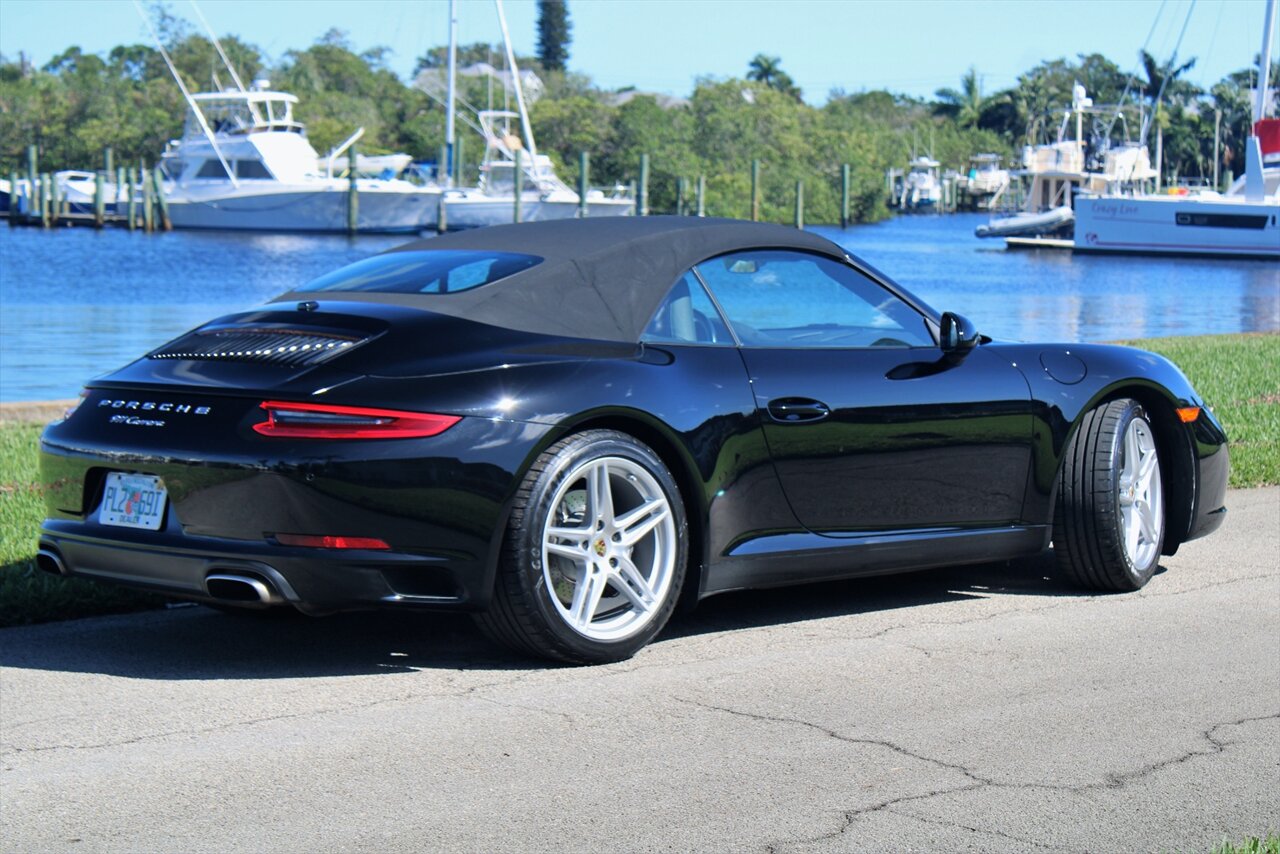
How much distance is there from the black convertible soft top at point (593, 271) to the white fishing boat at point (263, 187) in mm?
69191

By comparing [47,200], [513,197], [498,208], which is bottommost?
[498,208]

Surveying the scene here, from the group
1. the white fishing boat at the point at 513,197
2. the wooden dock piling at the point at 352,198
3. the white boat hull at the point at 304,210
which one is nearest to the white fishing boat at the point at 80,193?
the white boat hull at the point at 304,210

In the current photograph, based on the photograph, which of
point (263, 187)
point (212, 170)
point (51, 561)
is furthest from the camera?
point (212, 170)

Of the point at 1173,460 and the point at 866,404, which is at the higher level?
the point at 866,404

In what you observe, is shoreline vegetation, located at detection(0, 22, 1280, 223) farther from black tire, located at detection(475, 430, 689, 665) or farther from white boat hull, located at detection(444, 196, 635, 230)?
black tire, located at detection(475, 430, 689, 665)

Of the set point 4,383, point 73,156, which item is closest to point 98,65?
point 73,156

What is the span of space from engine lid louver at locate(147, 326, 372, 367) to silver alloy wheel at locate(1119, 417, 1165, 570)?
3075mm

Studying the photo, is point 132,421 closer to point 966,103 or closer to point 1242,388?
point 1242,388

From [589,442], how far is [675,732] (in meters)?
0.96

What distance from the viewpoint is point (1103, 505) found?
20.7 feet

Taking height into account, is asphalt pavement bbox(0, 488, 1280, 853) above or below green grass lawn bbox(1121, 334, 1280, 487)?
below

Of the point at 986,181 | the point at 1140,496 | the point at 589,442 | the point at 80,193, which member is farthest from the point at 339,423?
the point at 986,181

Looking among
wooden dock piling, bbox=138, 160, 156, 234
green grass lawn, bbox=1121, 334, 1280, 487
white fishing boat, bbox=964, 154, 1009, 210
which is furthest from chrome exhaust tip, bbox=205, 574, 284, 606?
white fishing boat, bbox=964, 154, 1009, 210

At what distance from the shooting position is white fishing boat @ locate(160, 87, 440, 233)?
74438mm
